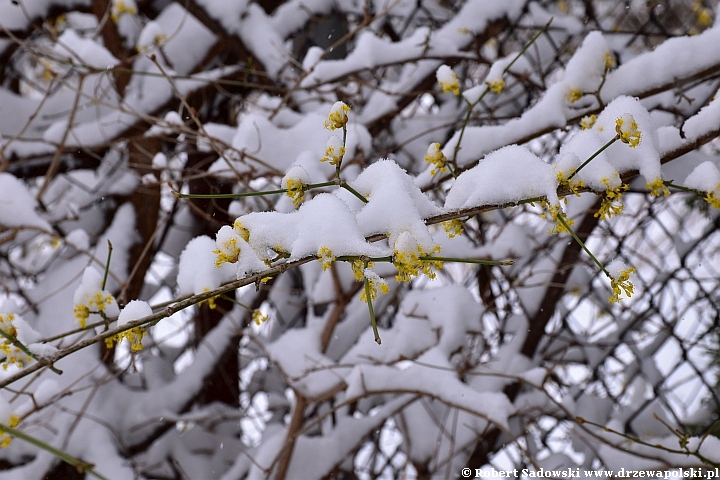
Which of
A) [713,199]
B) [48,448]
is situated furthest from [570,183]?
[48,448]

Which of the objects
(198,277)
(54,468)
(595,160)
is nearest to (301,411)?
(198,277)

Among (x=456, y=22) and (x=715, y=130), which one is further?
(x=456, y=22)

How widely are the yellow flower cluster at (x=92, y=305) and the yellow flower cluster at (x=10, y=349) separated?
0.27ft

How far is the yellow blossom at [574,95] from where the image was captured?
3.57ft

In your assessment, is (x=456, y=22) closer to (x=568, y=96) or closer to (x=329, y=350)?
(x=568, y=96)

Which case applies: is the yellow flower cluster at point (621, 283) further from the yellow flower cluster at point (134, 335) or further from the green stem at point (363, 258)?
the yellow flower cluster at point (134, 335)

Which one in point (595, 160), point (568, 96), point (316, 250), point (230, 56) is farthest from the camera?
point (230, 56)

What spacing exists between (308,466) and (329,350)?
14.6 inches

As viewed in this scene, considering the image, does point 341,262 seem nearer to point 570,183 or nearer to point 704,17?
point 570,183

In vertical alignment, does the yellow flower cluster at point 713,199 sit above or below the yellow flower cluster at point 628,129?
below

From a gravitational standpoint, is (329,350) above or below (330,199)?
above

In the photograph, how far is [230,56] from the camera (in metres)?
2.27

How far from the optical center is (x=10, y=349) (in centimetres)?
76

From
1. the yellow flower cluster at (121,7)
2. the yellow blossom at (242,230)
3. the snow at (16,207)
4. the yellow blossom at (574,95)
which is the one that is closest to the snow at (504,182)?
the yellow blossom at (242,230)
